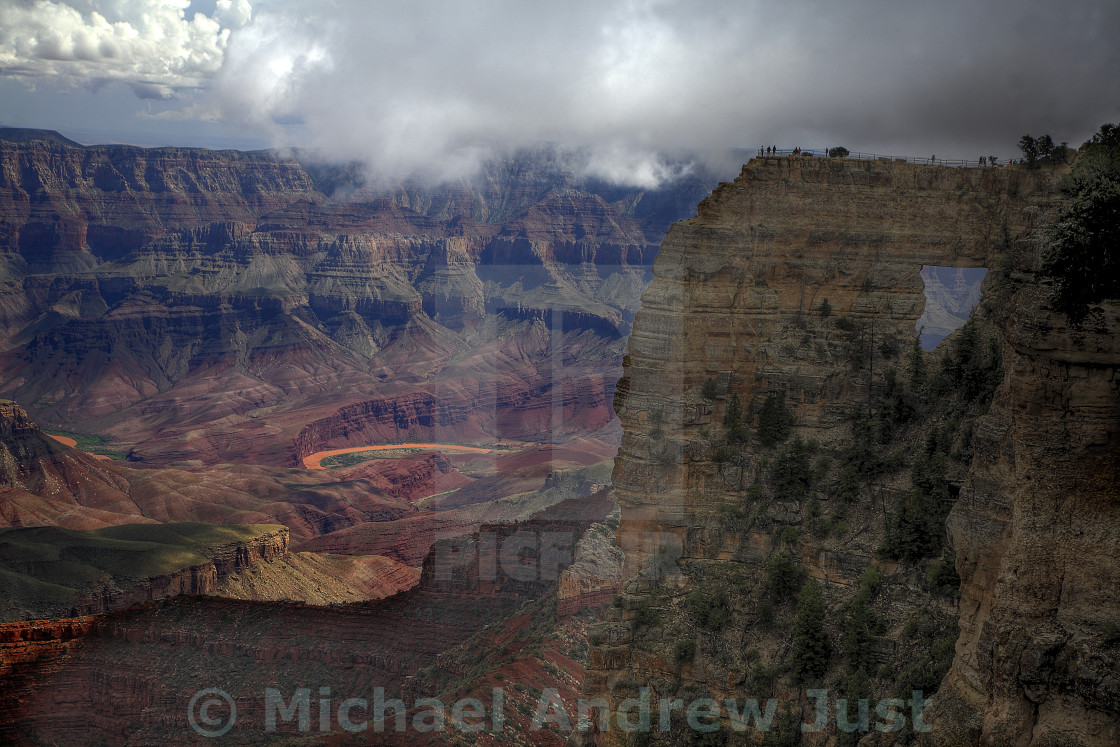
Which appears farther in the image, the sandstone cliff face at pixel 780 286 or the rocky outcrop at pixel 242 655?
the rocky outcrop at pixel 242 655

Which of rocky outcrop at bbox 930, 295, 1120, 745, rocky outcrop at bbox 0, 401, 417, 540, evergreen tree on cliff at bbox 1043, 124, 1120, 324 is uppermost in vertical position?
evergreen tree on cliff at bbox 1043, 124, 1120, 324

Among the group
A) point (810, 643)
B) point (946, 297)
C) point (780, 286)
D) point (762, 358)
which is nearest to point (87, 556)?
point (762, 358)

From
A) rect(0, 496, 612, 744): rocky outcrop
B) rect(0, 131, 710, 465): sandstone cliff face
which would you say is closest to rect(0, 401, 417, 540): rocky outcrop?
rect(0, 131, 710, 465): sandstone cliff face

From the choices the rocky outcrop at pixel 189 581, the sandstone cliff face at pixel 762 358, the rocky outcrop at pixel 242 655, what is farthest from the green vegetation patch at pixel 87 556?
the sandstone cliff face at pixel 762 358

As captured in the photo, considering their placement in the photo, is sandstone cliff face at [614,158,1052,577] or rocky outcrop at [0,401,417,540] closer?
sandstone cliff face at [614,158,1052,577]

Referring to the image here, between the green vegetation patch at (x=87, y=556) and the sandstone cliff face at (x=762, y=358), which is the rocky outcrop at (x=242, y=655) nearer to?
the green vegetation patch at (x=87, y=556)

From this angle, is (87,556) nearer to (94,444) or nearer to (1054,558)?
(1054,558)

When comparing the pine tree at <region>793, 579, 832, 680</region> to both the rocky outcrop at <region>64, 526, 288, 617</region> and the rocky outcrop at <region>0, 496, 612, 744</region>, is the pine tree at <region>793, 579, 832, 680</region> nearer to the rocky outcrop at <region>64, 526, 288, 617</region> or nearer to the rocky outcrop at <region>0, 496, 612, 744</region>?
the rocky outcrop at <region>0, 496, 612, 744</region>

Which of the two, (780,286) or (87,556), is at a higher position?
(780,286)
